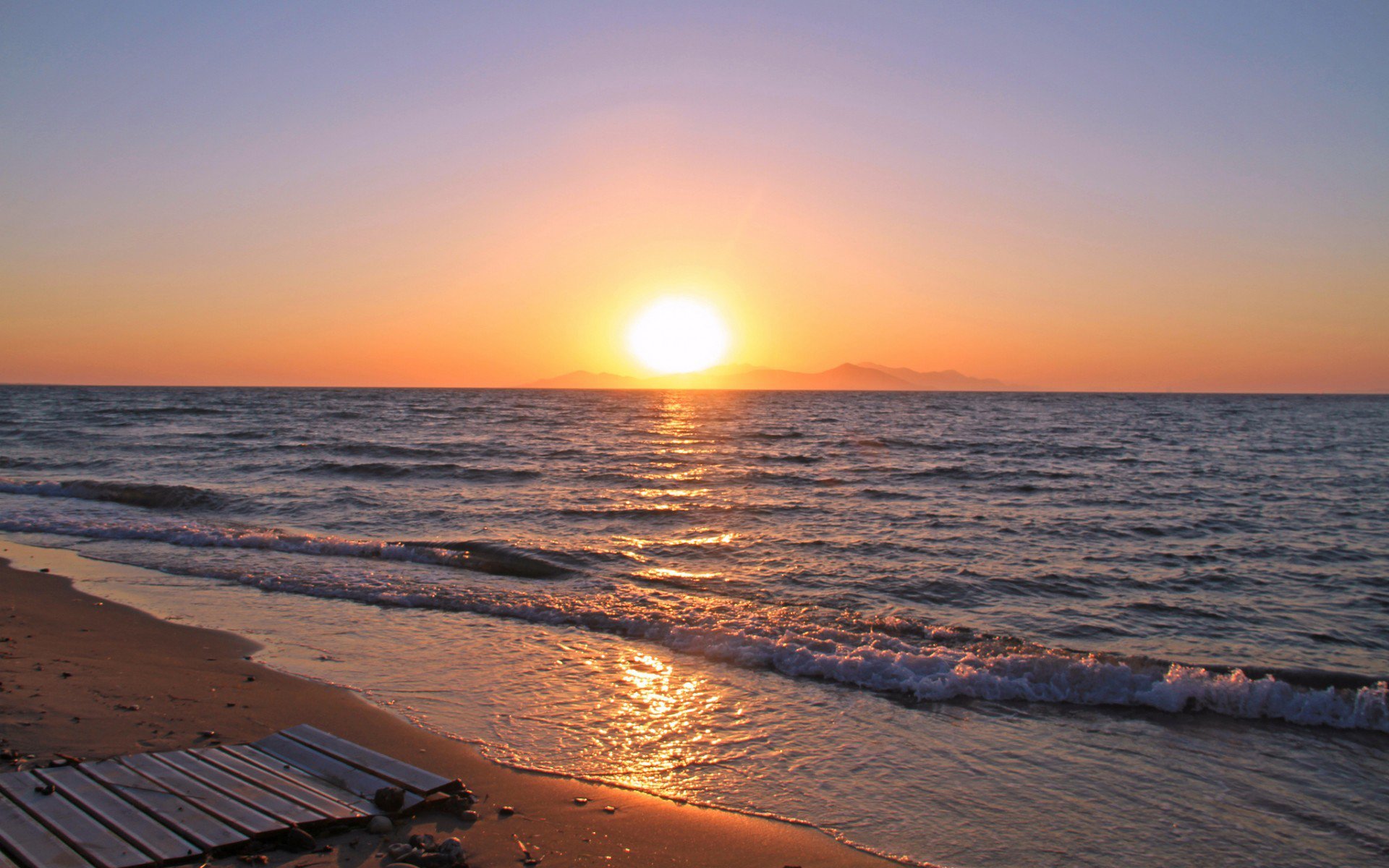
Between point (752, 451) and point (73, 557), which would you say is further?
point (752, 451)

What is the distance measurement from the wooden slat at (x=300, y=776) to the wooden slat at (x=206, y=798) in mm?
425

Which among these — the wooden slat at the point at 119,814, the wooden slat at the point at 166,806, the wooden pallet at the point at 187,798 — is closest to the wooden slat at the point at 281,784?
the wooden pallet at the point at 187,798

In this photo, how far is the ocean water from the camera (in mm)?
5980

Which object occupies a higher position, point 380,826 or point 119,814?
point 119,814

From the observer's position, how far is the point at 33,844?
13.9 ft

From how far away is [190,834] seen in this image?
4445 mm

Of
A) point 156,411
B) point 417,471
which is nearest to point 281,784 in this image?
point 417,471

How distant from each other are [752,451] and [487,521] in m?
21.8

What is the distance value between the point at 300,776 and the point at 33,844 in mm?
1439

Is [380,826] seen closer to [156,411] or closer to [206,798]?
[206,798]

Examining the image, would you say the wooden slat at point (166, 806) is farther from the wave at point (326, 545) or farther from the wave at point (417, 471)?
the wave at point (417, 471)

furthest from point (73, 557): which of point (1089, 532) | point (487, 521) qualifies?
point (1089, 532)

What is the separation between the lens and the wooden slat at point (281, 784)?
194 inches

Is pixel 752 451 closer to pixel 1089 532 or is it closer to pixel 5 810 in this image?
pixel 1089 532
